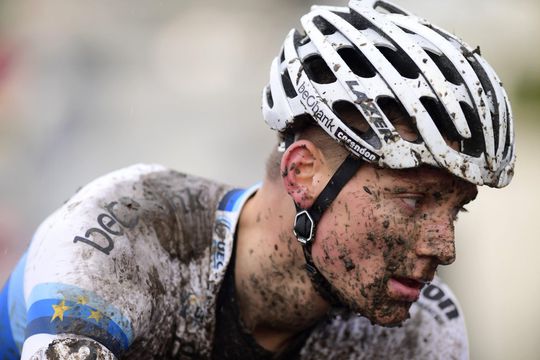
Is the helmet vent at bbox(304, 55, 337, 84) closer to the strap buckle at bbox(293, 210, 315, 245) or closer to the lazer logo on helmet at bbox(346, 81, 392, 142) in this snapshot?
the lazer logo on helmet at bbox(346, 81, 392, 142)

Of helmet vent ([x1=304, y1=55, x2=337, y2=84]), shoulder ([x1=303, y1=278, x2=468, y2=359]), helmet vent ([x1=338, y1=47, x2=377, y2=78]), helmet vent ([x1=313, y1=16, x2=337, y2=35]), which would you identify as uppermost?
helmet vent ([x1=313, y1=16, x2=337, y2=35])

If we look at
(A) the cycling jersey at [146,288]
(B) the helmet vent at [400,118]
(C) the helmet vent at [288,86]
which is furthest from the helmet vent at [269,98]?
(B) the helmet vent at [400,118]

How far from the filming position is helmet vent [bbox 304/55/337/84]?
4281mm

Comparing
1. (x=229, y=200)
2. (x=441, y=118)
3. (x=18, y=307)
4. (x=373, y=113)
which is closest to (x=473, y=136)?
(x=441, y=118)

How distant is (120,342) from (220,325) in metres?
0.70

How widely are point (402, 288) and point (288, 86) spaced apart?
905 mm

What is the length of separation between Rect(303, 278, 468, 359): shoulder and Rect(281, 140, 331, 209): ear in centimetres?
72

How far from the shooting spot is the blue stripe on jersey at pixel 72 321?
3.73m

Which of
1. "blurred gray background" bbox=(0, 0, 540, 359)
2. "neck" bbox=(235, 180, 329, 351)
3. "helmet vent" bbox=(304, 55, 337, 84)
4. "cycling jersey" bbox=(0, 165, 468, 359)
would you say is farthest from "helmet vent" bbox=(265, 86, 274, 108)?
"blurred gray background" bbox=(0, 0, 540, 359)

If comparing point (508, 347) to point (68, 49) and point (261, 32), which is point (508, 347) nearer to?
point (261, 32)

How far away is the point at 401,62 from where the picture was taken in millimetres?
4176

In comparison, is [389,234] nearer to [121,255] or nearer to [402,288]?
[402,288]

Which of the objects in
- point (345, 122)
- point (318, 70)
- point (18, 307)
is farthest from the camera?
point (18, 307)

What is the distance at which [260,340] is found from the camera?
459cm
